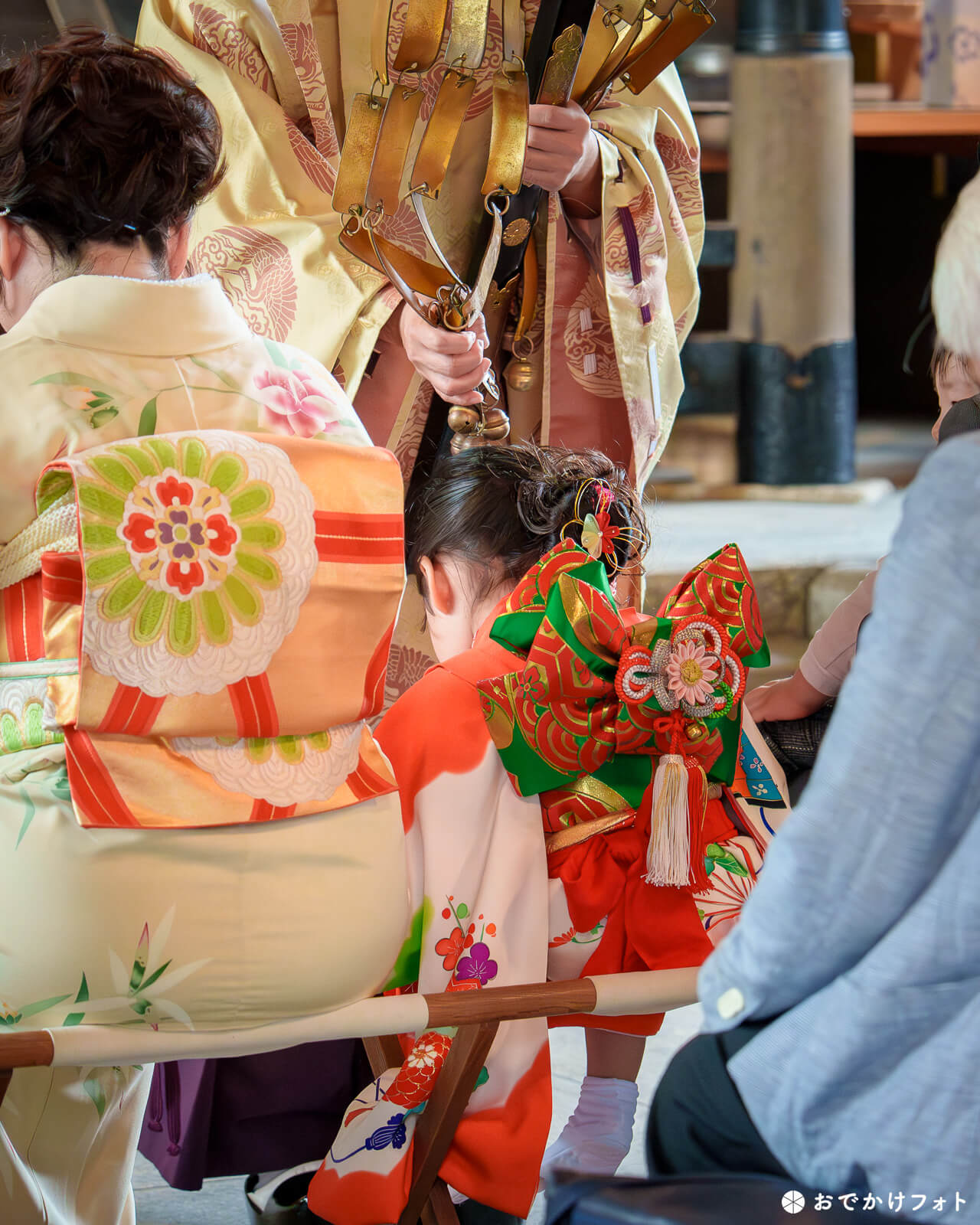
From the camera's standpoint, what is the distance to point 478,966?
123 centimetres

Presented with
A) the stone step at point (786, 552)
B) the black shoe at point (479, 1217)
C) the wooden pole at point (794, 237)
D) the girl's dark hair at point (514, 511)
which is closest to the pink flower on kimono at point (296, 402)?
the girl's dark hair at point (514, 511)

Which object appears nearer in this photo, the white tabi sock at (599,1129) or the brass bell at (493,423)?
the white tabi sock at (599,1129)

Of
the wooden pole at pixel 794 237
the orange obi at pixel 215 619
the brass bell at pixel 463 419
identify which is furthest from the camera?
the wooden pole at pixel 794 237

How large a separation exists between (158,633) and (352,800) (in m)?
0.22

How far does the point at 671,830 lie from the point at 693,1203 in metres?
0.47

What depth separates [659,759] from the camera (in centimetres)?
125

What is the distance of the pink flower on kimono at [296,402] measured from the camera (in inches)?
45.2

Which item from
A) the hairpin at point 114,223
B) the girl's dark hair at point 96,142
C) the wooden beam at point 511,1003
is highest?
the girl's dark hair at point 96,142

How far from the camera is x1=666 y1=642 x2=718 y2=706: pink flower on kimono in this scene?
1.21 m

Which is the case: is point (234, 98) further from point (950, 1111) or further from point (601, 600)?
point (950, 1111)

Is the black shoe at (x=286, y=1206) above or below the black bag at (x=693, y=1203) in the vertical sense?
below

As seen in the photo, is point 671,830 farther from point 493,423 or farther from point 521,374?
point 521,374

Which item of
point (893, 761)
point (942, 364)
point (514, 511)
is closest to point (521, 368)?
point (514, 511)

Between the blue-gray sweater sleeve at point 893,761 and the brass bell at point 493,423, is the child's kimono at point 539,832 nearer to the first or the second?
the brass bell at point 493,423
